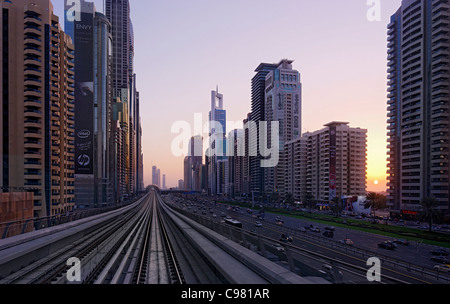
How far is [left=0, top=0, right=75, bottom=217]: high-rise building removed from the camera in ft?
161

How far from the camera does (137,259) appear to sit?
17.2 m

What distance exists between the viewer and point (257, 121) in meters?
178

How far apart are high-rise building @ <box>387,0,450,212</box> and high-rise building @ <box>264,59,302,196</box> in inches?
2633

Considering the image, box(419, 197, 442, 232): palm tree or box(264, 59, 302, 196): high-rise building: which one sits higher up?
box(264, 59, 302, 196): high-rise building

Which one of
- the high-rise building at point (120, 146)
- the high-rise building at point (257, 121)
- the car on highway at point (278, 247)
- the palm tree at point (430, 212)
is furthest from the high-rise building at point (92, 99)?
the high-rise building at point (257, 121)

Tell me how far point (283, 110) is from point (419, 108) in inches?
3178

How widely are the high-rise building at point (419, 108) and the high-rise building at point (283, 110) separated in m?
66.9

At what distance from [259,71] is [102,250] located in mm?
181365

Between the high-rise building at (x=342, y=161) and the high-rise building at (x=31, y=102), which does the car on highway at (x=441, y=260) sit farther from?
the high-rise building at (x=342, y=161)

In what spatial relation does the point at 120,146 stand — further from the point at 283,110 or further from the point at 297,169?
the point at 297,169

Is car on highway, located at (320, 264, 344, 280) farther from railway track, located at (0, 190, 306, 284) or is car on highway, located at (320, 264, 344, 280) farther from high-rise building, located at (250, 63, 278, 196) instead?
high-rise building, located at (250, 63, 278, 196)

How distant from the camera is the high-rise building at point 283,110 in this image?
5842 inches

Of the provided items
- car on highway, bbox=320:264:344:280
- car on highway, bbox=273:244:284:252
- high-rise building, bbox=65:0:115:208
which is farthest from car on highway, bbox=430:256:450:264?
high-rise building, bbox=65:0:115:208
